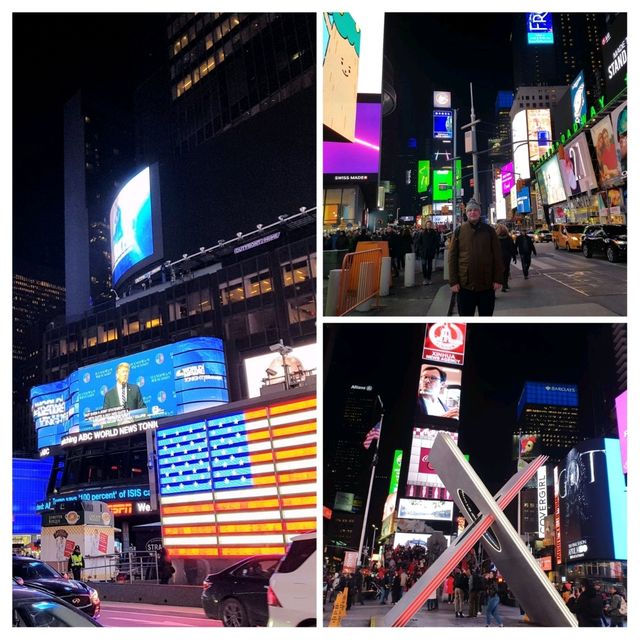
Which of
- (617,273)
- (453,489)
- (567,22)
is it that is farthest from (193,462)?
(567,22)

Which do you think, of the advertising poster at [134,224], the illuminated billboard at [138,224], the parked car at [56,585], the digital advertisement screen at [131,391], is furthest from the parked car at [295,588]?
the advertising poster at [134,224]

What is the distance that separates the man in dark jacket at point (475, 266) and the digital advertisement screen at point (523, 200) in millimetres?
1756

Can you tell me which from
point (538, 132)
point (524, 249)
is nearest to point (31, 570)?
point (524, 249)

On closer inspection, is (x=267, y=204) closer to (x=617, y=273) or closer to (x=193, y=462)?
(x=193, y=462)

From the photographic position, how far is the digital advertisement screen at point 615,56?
432 centimetres

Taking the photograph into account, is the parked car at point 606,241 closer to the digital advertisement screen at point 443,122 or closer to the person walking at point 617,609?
the digital advertisement screen at point 443,122

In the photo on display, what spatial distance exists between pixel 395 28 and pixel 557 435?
218 inches

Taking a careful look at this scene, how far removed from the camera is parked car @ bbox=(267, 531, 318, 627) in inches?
164

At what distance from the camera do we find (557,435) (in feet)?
27.2

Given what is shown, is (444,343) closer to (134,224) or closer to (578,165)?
(578,165)

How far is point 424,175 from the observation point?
4.89 m

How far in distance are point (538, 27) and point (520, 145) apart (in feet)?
2.46

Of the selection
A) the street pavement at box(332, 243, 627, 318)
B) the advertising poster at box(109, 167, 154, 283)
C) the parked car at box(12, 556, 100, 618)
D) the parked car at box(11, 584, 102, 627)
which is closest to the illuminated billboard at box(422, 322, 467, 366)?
the street pavement at box(332, 243, 627, 318)

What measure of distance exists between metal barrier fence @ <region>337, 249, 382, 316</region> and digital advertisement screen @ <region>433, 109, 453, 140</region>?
34.3 inches
